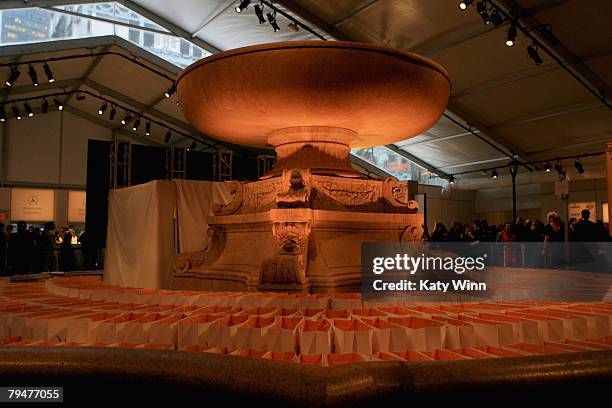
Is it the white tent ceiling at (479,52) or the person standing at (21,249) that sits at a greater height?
the white tent ceiling at (479,52)

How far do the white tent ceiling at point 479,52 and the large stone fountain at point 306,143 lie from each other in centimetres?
550

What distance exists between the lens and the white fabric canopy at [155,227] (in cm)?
581

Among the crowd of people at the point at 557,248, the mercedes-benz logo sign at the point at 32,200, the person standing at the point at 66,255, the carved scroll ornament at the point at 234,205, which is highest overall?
the mercedes-benz logo sign at the point at 32,200

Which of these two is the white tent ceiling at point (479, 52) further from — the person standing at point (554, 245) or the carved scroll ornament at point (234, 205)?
the carved scroll ornament at point (234, 205)

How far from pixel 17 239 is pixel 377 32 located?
25.5 feet

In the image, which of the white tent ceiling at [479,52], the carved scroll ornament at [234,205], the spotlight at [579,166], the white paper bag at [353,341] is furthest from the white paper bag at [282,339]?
the spotlight at [579,166]

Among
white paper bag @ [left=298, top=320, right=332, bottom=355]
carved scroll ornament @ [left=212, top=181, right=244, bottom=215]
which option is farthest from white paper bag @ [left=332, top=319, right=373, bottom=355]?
carved scroll ornament @ [left=212, top=181, right=244, bottom=215]

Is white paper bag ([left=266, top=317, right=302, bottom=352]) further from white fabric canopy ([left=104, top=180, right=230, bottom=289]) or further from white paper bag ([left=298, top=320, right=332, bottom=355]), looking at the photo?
white fabric canopy ([left=104, top=180, right=230, bottom=289])

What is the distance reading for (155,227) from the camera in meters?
5.85

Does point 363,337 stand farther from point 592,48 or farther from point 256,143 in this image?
point 592,48

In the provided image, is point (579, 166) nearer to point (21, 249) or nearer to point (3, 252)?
point (21, 249)

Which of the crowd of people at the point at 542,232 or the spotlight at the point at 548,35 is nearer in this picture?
the crowd of people at the point at 542,232

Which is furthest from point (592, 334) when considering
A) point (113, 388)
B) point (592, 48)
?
point (592, 48)

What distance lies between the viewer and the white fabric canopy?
5809 millimetres
